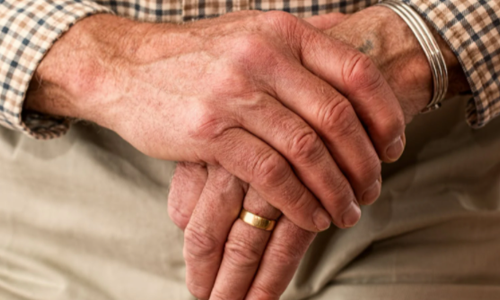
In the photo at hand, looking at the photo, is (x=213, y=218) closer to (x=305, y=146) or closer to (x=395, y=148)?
(x=305, y=146)

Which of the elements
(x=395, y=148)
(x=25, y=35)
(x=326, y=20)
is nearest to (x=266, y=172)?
(x=395, y=148)

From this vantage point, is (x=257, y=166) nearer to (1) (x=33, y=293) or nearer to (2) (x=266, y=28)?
(2) (x=266, y=28)

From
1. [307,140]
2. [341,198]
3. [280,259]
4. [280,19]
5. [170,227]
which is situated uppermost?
[280,19]

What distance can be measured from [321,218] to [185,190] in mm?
246

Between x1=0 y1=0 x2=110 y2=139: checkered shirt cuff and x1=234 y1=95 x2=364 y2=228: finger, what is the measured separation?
375 millimetres

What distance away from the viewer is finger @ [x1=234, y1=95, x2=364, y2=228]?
77 centimetres

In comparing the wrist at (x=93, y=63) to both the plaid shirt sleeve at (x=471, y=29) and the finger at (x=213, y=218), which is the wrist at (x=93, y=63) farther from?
the plaid shirt sleeve at (x=471, y=29)

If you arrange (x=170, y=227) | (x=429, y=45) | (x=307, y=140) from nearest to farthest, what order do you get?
(x=307, y=140)
(x=429, y=45)
(x=170, y=227)

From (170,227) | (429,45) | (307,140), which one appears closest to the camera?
(307,140)

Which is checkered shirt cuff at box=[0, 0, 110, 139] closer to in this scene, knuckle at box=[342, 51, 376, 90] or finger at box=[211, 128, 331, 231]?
finger at box=[211, 128, 331, 231]

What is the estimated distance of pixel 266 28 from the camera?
826 millimetres

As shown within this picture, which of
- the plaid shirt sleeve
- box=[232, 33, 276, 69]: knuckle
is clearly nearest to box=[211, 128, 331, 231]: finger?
box=[232, 33, 276, 69]: knuckle

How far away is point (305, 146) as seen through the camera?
76 cm

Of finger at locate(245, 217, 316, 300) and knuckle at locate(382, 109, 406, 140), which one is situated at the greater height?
knuckle at locate(382, 109, 406, 140)
